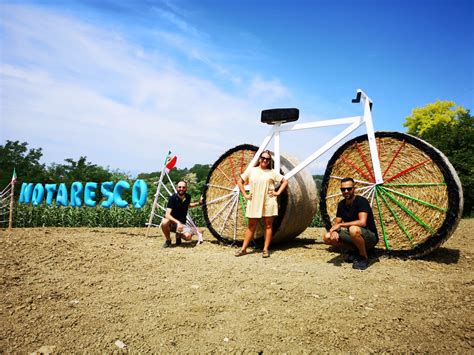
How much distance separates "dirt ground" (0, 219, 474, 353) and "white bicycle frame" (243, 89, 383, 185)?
1448mm

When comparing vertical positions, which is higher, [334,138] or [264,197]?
[334,138]

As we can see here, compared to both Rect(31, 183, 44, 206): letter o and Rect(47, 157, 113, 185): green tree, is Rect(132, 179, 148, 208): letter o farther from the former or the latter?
Rect(47, 157, 113, 185): green tree

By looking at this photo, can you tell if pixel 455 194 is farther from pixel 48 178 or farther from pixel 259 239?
pixel 48 178

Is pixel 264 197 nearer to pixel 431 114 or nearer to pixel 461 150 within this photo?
pixel 461 150

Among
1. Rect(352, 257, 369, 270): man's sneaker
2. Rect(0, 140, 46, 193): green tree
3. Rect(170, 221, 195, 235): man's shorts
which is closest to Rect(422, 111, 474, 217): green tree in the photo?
Rect(352, 257, 369, 270): man's sneaker

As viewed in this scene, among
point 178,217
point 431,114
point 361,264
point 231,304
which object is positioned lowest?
point 231,304

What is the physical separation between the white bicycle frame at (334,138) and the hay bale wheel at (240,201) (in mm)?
230

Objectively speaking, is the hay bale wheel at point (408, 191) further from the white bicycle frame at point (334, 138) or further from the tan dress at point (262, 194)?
the tan dress at point (262, 194)

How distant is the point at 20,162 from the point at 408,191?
18500mm

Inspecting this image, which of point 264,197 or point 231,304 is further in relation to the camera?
point 264,197

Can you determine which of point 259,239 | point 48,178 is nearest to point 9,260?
point 259,239

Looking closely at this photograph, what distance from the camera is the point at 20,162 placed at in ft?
57.8

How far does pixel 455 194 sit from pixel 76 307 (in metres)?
4.53

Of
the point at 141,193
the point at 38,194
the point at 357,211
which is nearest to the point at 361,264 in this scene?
the point at 357,211
